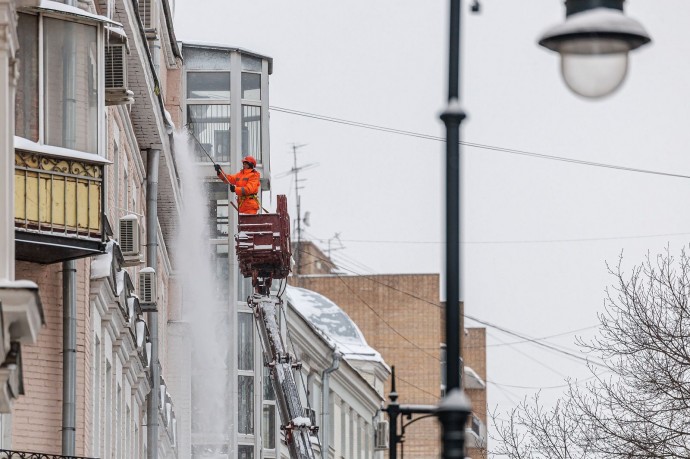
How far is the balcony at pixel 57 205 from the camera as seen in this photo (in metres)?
20.8

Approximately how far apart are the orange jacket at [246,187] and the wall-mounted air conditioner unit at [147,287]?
1.99 metres

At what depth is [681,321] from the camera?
31.6 metres

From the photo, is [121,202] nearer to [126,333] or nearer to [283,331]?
[126,333]

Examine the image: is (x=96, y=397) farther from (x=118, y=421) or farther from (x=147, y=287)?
(x=147, y=287)

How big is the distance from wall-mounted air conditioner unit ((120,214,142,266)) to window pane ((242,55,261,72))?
20.1m

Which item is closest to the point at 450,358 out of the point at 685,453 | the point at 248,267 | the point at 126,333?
the point at 126,333

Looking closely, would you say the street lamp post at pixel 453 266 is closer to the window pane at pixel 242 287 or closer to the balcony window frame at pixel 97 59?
the balcony window frame at pixel 97 59

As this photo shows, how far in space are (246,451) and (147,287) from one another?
1638 centimetres

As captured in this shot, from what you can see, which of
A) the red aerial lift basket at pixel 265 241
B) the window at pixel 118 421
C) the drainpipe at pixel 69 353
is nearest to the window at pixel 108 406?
the window at pixel 118 421

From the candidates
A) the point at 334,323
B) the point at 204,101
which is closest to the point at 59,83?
the point at 204,101

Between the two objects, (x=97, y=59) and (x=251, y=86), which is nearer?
(x=97, y=59)

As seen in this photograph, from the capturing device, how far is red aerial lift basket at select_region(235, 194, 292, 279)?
33156mm

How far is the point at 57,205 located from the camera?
21.3 m

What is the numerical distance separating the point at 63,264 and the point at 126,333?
19.8 feet
